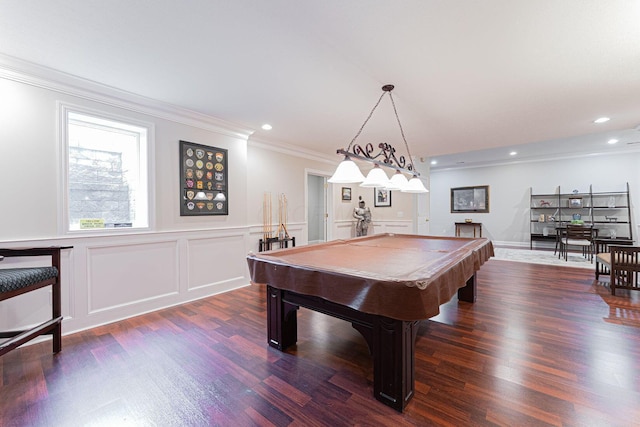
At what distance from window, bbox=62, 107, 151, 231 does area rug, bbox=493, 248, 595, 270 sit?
22.6 ft

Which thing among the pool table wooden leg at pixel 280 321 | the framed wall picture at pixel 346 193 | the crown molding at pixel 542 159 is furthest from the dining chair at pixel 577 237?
the pool table wooden leg at pixel 280 321

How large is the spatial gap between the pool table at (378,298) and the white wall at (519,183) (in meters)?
7.12

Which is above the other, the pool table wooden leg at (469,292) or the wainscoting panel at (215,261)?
the wainscoting panel at (215,261)

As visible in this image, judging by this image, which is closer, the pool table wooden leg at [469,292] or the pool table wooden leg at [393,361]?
the pool table wooden leg at [393,361]

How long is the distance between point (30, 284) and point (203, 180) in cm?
197

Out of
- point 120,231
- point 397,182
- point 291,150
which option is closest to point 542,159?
point 397,182

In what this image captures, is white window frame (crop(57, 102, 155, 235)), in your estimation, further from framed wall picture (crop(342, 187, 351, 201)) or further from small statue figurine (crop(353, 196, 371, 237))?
small statue figurine (crop(353, 196, 371, 237))

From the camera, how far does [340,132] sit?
428 cm

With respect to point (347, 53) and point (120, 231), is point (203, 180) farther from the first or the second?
point (347, 53)

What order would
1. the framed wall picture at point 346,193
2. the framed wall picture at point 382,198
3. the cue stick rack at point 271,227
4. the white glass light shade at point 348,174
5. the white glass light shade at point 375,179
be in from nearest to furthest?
the white glass light shade at point 348,174
the white glass light shade at point 375,179
the cue stick rack at point 271,227
the framed wall picture at point 346,193
the framed wall picture at point 382,198

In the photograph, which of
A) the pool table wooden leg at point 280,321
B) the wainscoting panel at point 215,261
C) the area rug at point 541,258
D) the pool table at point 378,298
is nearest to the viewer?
the pool table at point 378,298

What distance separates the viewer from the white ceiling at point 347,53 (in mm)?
1670

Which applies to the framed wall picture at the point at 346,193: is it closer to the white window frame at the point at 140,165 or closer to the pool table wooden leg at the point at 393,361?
the white window frame at the point at 140,165

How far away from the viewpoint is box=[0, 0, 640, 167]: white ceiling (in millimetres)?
1670
